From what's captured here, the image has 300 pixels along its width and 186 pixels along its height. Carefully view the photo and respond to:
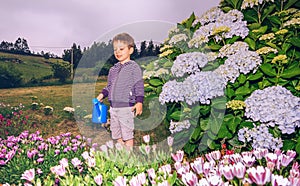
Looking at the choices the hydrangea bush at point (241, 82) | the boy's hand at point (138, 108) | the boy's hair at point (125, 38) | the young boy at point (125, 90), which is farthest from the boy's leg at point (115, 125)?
→ the boy's hair at point (125, 38)

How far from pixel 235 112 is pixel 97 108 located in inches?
35.8

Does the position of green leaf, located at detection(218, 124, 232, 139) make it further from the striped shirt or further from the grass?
the grass

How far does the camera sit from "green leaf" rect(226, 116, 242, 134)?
216cm

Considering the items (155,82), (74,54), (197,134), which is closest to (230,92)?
(197,134)

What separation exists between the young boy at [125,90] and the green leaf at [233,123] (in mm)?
561

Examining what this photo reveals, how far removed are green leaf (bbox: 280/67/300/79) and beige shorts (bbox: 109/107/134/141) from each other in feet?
3.20

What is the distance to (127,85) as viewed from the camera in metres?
2.28

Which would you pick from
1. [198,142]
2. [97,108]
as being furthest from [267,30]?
[97,108]

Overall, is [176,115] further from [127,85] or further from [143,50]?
[143,50]

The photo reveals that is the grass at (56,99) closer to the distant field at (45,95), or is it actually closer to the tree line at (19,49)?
the distant field at (45,95)

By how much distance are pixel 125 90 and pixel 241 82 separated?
73 centimetres

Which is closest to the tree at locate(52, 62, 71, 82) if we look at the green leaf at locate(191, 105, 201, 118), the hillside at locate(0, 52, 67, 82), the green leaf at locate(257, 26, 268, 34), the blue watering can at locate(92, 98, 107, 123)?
the hillside at locate(0, 52, 67, 82)

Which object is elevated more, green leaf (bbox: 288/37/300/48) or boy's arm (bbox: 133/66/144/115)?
green leaf (bbox: 288/37/300/48)

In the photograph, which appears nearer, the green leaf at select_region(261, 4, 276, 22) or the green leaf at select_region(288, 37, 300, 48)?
the green leaf at select_region(288, 37, 300, 48)
